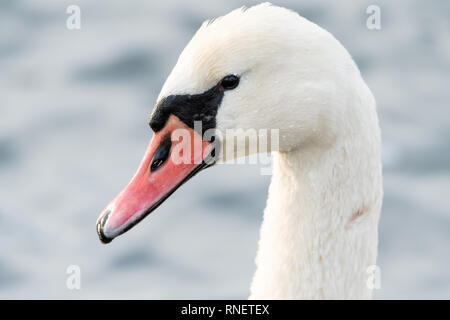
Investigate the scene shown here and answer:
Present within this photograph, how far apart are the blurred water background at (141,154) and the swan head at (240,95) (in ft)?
13.5

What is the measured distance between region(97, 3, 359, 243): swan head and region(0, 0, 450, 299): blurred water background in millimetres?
4115

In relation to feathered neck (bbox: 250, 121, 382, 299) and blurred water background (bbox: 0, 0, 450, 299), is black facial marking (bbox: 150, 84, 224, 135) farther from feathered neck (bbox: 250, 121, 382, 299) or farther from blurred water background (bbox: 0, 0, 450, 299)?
blurred water background (bbox: 0, 0, 450, 299)

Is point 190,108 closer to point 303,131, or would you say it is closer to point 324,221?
point 303,131

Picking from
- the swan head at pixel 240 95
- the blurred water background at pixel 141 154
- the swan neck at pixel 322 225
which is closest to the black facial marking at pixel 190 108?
the swan head at pixel 240 95

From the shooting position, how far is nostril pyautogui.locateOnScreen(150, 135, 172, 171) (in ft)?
13.2

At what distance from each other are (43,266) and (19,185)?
40.3 inches

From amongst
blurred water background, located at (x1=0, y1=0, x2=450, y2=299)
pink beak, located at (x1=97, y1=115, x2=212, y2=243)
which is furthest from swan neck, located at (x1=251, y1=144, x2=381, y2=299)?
blurred water background, located at (x1=0, y1=0, x2=450, y2=299)

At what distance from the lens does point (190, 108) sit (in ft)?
12.9

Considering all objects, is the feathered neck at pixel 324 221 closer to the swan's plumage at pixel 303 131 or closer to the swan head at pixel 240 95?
the swan's plumage at pixel 303 131

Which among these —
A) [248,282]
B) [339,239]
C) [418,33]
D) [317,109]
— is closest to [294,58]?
[317,109]

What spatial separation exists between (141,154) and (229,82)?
5.25 metres

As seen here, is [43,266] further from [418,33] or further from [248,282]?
[418,33]

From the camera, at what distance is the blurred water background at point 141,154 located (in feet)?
27.3
